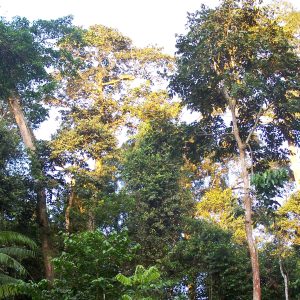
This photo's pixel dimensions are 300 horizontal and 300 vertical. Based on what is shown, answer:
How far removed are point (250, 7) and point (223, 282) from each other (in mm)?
7649

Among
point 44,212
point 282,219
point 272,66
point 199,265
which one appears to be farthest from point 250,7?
point 44,212

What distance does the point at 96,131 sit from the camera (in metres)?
15.9

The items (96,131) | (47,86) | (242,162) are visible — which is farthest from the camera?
(96,131)

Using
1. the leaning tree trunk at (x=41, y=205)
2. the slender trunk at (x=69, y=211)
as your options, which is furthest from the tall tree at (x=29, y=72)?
the slender trunk at (x=69, y=211)

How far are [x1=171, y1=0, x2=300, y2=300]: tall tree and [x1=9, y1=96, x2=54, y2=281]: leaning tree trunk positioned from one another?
5.10m

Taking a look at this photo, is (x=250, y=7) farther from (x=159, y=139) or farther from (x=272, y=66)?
(x=159, y=139)

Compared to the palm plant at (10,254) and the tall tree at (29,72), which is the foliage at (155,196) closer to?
the tall tree at (29,72)

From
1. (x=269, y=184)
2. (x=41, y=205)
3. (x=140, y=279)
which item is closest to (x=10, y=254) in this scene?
(x=41, y=205)

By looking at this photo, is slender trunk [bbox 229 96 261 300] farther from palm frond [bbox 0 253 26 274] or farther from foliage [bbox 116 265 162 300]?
palm frond [bbox 0 253 26 274]

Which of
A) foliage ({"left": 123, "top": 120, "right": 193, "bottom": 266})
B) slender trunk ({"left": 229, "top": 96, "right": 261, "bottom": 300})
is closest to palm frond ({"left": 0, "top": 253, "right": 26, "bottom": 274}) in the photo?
foliage ({"left": 123, "top": 120, "right": 193, "bottom": 266})

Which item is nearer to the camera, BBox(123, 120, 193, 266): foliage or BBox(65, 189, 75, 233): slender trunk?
BBox(123, 120, 193, 266): foliage

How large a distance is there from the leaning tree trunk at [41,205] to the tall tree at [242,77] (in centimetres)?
510

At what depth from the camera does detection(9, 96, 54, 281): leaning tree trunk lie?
12.0 m

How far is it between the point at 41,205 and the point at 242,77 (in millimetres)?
6849
